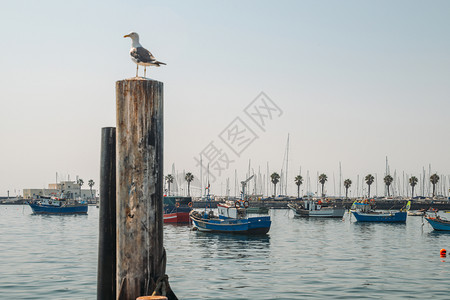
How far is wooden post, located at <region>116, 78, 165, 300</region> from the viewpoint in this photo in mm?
6969

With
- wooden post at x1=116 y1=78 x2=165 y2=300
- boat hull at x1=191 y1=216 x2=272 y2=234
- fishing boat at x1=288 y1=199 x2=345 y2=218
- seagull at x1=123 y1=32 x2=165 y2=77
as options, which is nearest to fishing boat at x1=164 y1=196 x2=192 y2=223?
boat hull at x1=191 y1=216 x2=272 y2=234

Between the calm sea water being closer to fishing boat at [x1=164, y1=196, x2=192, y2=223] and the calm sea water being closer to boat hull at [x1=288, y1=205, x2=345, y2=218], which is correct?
fishing boat at [x1=164, y1=196, x2=192, y2=223]

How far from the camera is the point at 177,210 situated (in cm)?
7962

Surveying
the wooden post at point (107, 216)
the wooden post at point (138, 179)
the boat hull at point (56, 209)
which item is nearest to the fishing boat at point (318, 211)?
the boat hull at point (56, 209)

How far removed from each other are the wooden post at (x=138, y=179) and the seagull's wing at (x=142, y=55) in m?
2.49

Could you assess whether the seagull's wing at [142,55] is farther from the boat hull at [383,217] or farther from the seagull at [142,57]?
the boat hull at [383,217]

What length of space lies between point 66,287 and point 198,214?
3664cm

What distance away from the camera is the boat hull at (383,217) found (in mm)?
83188

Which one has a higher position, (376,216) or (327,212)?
(376,216)

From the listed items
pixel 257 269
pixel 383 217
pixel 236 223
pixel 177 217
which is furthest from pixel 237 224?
pixel 383 217

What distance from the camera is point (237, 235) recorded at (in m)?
53.7

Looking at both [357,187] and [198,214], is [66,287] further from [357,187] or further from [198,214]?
[357,187]

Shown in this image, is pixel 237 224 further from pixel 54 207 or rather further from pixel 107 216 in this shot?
pixel 54 207

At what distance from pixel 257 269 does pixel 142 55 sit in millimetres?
22769
